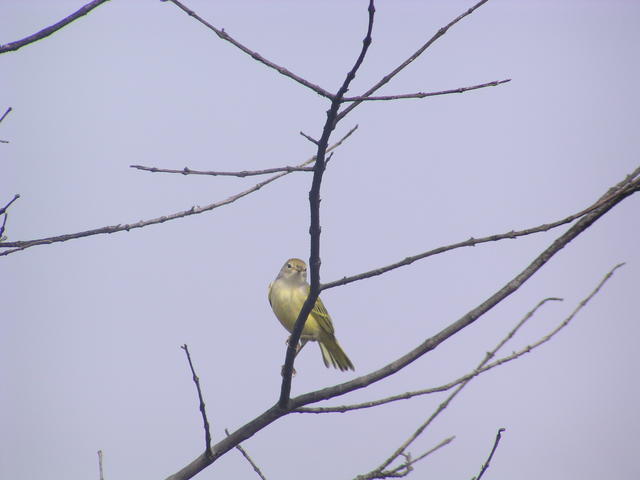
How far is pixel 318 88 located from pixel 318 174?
363 millimetres

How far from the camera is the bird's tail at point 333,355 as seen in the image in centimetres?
823

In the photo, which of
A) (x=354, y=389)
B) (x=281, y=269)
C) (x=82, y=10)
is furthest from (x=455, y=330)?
(x=281, y=269)

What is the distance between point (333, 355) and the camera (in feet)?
27.3

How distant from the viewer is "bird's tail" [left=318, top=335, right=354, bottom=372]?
27.0ft

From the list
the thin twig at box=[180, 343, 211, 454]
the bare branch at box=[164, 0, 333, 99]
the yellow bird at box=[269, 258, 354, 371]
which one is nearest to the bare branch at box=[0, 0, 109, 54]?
the bare branch at box=[164, 0, 333, 99]

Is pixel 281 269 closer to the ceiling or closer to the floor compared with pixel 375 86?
closer to the ceiling

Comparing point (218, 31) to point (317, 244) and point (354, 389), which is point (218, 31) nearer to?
point (317, 244)

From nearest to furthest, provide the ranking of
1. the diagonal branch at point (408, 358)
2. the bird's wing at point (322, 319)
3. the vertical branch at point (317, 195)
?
the vertical branch at point (317, 195), the diagonal branch at point (408, 358), the bird's wing at point (322, 319)

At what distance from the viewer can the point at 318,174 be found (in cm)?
307

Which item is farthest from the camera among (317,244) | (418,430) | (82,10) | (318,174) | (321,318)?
(321,318)

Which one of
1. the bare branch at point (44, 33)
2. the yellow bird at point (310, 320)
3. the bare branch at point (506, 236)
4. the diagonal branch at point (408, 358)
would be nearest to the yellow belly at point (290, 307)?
the yellow bird at point (310, 320)

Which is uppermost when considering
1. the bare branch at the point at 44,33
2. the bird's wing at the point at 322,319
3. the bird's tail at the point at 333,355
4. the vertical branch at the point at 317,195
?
the bird's wing at the point at 322,319

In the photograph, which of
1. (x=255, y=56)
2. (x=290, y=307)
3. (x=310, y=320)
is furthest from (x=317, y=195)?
(x=290, y=307)

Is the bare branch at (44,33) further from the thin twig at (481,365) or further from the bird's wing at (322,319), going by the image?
the bird's wing at (322,319)
